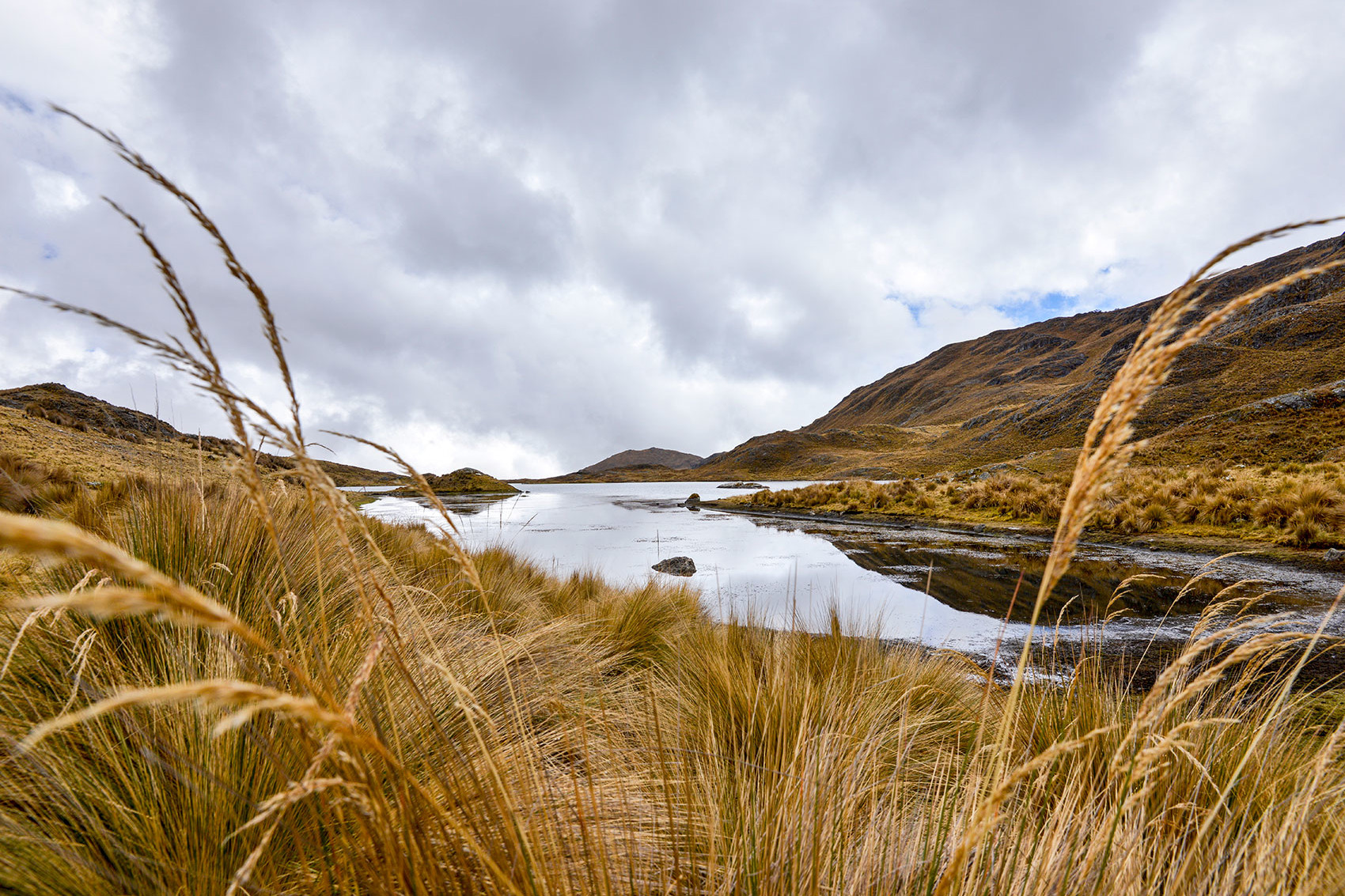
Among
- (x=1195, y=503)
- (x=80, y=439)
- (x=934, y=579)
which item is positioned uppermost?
(x=80, y=439)

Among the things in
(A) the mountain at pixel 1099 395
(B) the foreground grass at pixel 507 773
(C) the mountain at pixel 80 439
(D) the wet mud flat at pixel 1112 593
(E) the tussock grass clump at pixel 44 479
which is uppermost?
(A) the mountain at pixel 1099 395

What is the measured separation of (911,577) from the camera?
872 centimetres

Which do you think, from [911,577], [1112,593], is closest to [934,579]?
[911,577]

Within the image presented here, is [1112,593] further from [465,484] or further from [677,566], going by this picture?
[465,484]

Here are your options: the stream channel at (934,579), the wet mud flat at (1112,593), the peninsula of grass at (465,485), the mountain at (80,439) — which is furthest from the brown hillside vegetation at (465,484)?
the wet mud flat at (1112,593)

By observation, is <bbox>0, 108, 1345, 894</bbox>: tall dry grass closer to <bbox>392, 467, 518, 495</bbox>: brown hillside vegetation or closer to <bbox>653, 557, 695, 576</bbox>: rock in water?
<bbox>653, 557, 695, 576</bbox>: rock in water

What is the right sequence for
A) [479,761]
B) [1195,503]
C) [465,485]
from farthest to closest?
[465,485]
[1195,503]
[479,761]

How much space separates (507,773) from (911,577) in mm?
8326

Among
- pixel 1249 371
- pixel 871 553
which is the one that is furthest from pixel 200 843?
pixel 1249 371

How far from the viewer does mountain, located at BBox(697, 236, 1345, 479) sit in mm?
19797

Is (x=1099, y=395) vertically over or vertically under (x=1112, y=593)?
over

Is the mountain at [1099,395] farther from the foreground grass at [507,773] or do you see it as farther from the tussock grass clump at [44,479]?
the tussock grass clump at [44,479]

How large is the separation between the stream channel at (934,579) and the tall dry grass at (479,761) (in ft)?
1.50

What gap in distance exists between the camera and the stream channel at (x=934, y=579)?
16.9 ft
